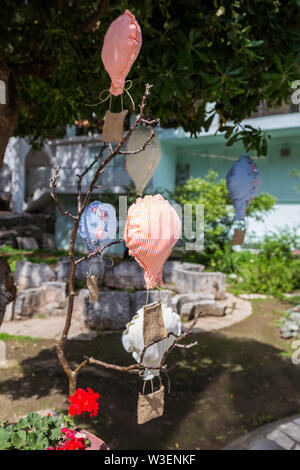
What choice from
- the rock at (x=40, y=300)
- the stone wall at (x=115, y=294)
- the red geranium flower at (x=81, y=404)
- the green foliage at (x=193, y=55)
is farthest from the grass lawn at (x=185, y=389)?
the green foliage at (x=193, y=55)

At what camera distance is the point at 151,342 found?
1.70 m

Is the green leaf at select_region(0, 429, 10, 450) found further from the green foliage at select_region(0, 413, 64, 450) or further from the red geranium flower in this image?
the red geranium flower

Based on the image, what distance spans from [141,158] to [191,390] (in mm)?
3137

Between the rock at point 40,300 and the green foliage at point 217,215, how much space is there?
4465 mm

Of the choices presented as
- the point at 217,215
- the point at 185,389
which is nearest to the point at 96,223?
the point at 185,389

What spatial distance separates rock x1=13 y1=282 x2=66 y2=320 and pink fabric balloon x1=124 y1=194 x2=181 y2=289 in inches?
231

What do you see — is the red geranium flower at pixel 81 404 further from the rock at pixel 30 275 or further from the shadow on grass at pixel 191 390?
the rock at pixel 30 275

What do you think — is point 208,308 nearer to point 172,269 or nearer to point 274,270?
point 172,269

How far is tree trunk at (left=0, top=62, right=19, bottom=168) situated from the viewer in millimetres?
2855

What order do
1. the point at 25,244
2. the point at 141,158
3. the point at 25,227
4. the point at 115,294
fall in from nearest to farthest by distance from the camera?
1. the point at 141,158
2. the point at 115,294
3. the point at 25,244
4. the point at 25,227

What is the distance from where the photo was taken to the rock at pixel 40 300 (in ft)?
23.0

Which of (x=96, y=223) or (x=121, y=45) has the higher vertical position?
(x=121, y=45)

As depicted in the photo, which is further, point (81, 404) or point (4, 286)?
point (4, 286)
